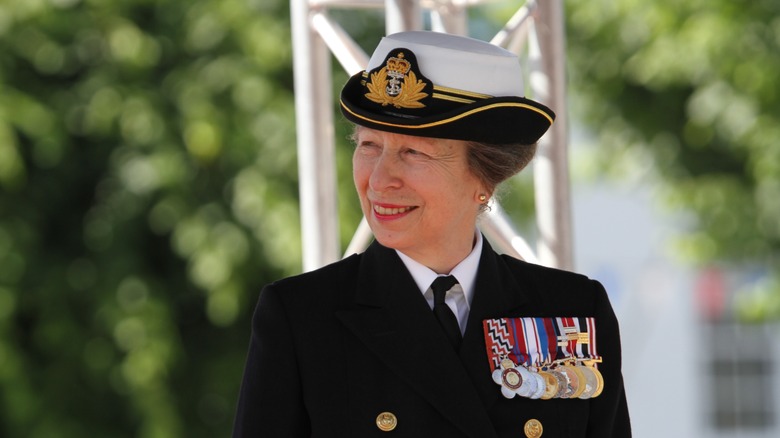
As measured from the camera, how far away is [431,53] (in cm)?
250

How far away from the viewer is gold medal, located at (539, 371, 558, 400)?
247 cm

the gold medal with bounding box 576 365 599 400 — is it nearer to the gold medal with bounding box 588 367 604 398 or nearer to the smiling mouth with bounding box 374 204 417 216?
the gold medal with bounding box 588 367 604 398

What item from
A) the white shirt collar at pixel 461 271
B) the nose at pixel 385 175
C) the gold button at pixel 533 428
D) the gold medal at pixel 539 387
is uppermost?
the nose at pixel 385 175

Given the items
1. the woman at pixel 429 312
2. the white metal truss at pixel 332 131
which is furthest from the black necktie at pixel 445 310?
the white metal truss at pixel 332 131

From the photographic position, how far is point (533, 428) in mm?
2455

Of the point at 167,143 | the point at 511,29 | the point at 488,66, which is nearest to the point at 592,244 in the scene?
the point at 167,143

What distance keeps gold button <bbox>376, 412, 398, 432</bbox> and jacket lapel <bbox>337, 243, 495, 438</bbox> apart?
65mm

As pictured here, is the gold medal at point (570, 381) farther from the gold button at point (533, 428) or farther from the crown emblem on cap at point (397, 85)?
the crown emblem on cap at point (397, 85)

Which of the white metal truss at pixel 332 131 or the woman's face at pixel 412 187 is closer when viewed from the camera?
the woman's face at pixel 412 187

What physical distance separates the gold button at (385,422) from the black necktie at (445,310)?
182 mm

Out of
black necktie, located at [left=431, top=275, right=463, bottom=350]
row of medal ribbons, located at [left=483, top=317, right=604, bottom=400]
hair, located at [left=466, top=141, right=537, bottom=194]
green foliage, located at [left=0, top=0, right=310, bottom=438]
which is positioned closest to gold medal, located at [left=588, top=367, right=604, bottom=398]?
row of medal ribbons, located at [left=483, top=317, right=604, bottom=400]

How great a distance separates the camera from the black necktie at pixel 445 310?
8.20 feet

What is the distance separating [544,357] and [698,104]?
432cm

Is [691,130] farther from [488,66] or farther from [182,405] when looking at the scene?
[488,66]
